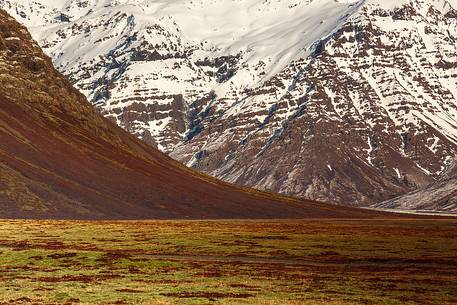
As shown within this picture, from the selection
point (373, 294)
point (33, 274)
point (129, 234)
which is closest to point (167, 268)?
point (33, 274)

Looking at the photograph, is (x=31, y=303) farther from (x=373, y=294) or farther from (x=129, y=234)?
(x=129, y=234)

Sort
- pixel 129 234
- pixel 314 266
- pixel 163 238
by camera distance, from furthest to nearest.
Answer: pixel 129 234, pixel 163 238, pixel 314 266

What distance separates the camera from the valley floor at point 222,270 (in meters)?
58.2

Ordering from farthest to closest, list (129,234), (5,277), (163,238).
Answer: (129,234) < (163,238) < (5,277)

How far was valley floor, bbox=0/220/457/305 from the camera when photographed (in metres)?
58.2

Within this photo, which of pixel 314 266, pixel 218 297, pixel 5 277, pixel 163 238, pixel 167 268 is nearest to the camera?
pixel 218 297

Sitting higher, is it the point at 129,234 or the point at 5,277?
the point at 129,234

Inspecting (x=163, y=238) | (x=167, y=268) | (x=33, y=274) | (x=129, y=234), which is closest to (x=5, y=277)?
(x=33, y=274)

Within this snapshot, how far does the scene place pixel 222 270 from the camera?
259 feet

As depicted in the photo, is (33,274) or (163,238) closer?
(33,274)

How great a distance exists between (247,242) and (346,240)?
20.1 meters

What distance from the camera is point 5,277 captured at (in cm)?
6962

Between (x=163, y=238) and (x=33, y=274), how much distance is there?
6040 cm

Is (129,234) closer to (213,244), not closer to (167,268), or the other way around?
(213,244)
